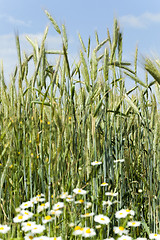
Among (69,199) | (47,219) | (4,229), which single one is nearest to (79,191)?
(69,199)

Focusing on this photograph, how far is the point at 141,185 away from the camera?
63.3 inches

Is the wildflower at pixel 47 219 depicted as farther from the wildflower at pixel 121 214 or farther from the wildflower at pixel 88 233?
the wildflower at pixel 121 214

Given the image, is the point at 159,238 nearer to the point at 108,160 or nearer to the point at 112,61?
the point at 108,160

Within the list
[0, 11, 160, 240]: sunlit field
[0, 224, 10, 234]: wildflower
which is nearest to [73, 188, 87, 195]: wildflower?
[0, 11, 160, 240]: sunlit field

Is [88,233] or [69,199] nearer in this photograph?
[88,233]

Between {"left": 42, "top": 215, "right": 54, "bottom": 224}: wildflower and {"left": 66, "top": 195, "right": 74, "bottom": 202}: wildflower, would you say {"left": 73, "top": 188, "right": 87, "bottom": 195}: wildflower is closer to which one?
{"left": 66, "top": 195, "right": 74, "bottom": 202}: wildflower

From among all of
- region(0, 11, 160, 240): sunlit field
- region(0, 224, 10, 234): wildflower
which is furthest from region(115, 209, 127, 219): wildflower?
region(0, 224, 10, 234): wildflower

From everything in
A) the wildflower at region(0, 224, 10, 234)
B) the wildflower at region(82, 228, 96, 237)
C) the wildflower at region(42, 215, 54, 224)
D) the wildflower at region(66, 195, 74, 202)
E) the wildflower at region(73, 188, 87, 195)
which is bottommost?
the wildflower at region(0, 224, 10, 234)

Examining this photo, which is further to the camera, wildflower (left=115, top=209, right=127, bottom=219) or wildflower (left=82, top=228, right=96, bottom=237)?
wildflower (left=115, top=209, right=127, bottom=219)

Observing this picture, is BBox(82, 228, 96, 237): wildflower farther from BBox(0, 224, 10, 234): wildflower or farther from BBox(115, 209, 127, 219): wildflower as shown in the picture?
BBox(0, 224, 10, 234): wildflower

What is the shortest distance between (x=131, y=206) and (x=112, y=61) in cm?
66

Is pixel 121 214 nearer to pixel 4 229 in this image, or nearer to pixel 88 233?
pixel 88 233

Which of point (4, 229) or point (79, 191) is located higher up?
point (79, 191)

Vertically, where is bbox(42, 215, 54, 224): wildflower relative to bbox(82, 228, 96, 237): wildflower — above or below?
above
